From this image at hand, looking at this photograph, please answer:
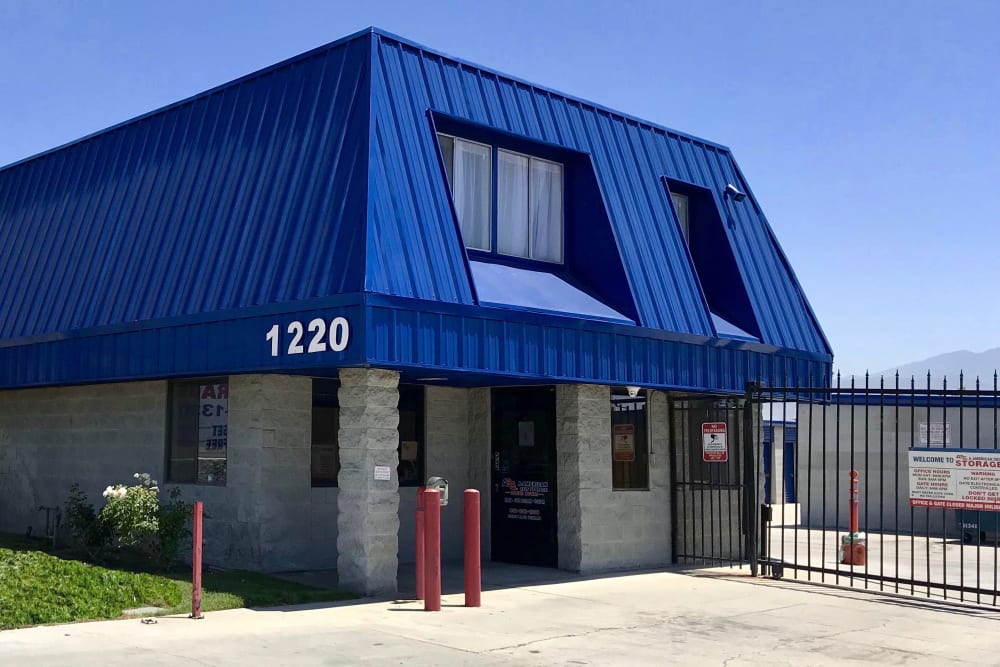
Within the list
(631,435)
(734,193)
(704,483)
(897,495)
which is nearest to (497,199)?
(631,435)

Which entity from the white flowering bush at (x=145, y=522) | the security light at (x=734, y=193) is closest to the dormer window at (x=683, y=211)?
the security light at (x=734, y=193)

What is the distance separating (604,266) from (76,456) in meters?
9.94

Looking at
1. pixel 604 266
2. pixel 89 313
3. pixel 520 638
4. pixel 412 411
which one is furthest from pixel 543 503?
pixel 89 313

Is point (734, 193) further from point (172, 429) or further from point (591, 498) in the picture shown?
point (172, 429)

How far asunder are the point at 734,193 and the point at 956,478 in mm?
7010

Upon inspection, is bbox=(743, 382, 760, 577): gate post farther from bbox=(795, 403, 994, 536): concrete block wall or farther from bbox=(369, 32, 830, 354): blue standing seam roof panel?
bbox=(795, 403, 994, 536): concrete block wall

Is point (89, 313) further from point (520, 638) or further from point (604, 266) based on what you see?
point (520, 638)

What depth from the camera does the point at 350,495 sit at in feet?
43.8

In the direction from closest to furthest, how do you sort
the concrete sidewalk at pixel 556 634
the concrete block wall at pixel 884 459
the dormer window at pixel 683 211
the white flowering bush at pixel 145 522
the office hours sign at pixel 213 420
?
the concrete sidewalk at pixel 556 634, the white flowering bush at pixel 145 522, the office hours sign at pixel 213 420, the dormer window at pixel 683 211, the concrete block wall at pixel 884 459

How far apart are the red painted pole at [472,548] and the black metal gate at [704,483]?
5.58 metres

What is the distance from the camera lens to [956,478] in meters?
14.2

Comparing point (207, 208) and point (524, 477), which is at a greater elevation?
point (207, 208)

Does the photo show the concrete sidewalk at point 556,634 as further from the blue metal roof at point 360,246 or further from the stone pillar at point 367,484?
the blue metal roof at point 360,246

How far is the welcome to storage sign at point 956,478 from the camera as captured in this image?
13930mm
